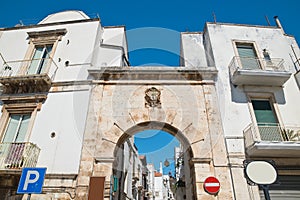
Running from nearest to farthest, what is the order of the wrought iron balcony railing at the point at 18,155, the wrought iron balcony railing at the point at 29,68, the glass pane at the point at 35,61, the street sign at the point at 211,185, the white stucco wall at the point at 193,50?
the street sign at the point at 211,185, the wrought iron balcony railing at the point at 18,155, the wrought iron balcony railing at the point at 29,68, the glass pane at the point at 35,61, the white stucco wall at the point at 193,50

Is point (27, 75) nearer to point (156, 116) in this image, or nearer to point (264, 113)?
point (156, 116)

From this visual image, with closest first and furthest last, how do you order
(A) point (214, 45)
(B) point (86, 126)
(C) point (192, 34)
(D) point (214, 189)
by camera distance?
1. (D) point (214, 189)
2. (B) point (86, 126)
3. (A) point (214, 45)
4. (C) point (192, 34)

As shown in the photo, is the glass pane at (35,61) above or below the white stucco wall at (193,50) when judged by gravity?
below

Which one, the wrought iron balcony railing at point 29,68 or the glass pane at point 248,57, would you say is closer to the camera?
the glass pane at point 248,57

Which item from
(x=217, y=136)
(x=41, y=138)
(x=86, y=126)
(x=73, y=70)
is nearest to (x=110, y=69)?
(x=73, y=70)

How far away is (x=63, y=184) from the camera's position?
7402 millimetres

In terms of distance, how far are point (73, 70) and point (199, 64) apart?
6722mm

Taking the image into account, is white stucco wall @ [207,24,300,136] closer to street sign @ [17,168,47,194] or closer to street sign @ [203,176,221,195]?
street sign @ [203,176,221,195]

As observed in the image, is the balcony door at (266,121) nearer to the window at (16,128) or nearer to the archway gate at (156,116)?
the archway gate at (156,116)

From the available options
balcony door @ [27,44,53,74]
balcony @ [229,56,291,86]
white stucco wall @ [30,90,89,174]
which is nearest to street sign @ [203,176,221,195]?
balcony @ [229,56,291,86]

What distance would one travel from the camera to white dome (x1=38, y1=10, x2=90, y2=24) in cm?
1279

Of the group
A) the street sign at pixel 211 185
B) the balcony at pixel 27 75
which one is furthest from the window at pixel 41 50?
the street sign at pixel 211 185

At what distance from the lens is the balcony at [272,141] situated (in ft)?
23.8

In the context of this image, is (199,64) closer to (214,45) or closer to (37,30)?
(214,45)
